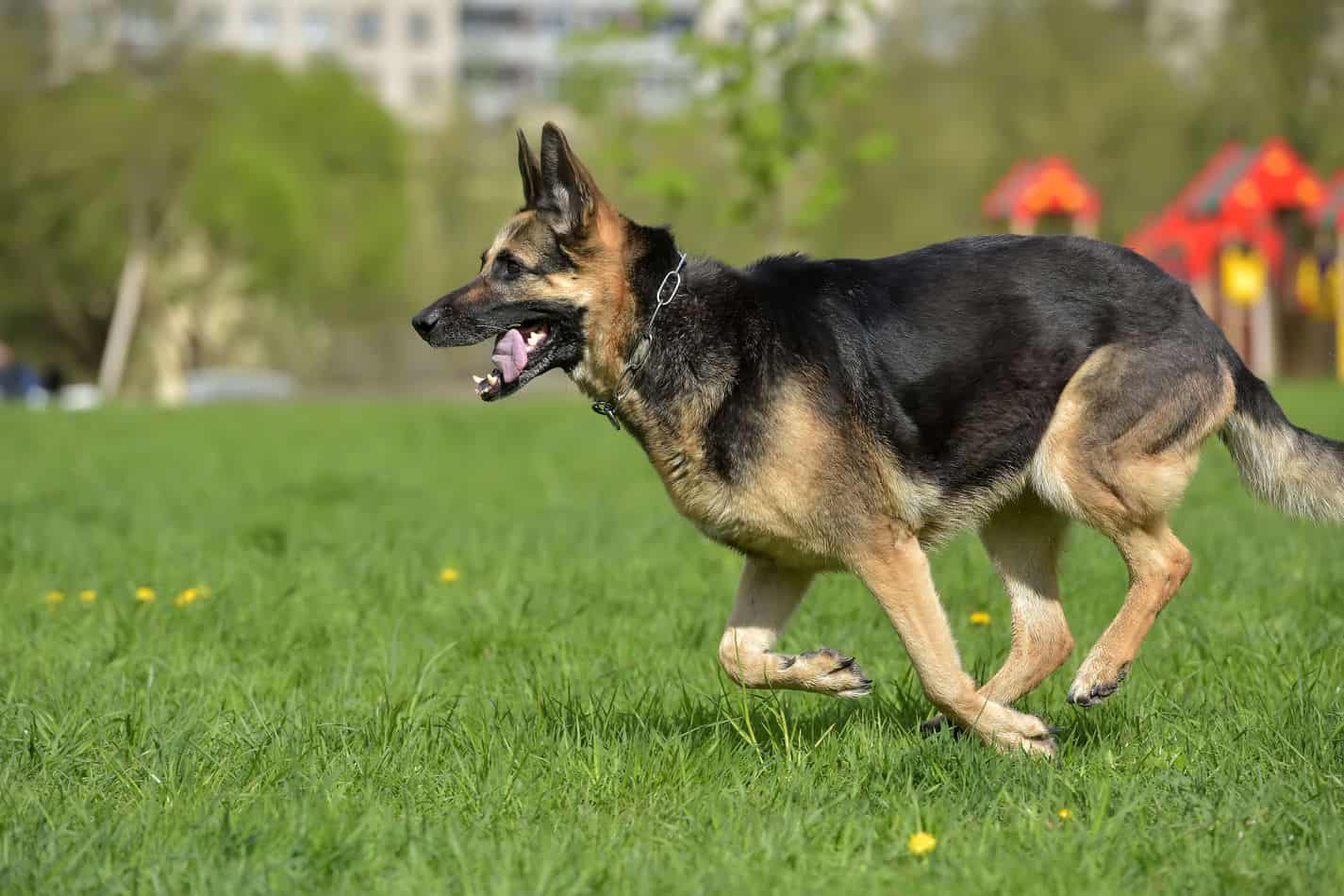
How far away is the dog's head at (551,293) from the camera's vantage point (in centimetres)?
458

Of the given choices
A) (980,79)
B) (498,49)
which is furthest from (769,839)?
(498,49)

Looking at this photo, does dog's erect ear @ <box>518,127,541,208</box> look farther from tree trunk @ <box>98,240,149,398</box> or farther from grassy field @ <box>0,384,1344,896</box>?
tree trunk @ <box>98,240,149,398</box>

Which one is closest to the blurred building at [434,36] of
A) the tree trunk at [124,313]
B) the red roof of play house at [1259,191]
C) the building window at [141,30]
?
the tree trunk at [124,313]

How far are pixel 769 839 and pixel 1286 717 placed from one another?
1.71 metres

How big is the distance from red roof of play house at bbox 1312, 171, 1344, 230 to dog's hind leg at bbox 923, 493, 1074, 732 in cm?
2142

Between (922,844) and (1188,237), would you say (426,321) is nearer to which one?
(922,844)

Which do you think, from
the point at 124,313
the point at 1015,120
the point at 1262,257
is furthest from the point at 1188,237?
the point at 124,313

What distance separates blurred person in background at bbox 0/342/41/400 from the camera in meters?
36.8

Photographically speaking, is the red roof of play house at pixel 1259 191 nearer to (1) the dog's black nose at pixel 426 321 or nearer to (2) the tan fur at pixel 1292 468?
(2) the tan fur at pixel 1292 468

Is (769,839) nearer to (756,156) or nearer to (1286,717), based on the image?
(1286,717)

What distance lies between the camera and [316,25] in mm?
91312

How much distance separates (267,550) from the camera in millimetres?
8219

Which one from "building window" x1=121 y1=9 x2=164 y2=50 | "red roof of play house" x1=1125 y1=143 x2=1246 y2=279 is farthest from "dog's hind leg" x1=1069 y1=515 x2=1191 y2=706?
"building window" x1=121 y1=9 x2=164 y2=50

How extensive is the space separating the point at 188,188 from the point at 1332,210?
29.0m
